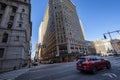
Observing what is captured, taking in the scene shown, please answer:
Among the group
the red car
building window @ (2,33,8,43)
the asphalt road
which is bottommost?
the asphalt road

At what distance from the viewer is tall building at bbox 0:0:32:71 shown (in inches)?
1051

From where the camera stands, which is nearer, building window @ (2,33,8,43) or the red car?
the red car

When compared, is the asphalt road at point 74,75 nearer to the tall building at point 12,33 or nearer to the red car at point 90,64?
the red car at point 90,64

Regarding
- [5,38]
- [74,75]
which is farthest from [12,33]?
[74,75]

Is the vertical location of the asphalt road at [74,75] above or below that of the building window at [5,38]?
below

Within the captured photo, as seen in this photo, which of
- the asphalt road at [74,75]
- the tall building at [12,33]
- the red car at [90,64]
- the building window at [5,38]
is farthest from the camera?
the building window at [5,38]

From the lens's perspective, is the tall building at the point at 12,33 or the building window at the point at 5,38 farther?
the building window at the point at 5,38

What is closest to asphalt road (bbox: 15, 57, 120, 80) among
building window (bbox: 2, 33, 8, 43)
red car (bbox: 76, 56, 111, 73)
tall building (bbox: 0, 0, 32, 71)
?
red car (bbox: 76, 56, 111, 73)

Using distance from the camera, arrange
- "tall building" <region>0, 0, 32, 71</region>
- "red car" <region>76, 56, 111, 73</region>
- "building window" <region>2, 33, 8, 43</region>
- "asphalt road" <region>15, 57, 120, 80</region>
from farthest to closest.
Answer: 1. "building window" <region>2, 33, 8, 43</region>
2. "tall building" <region>0, 0, 32, 71</region>
3. "red car" <region>76, 56, 111, 73</region>
4. "asphalt road" <region>15, 57, 120, 80</region>

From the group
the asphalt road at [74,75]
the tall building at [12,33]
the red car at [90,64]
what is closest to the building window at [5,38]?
the tall building at [12,33]

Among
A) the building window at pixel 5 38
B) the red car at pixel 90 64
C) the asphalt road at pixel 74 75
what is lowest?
the asphalt road at pixel 74 75

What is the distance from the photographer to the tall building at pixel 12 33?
87.6 feet

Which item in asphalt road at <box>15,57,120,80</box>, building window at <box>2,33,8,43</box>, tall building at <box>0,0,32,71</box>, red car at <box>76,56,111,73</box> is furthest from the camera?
building window at <box>2,33,8,43</box>

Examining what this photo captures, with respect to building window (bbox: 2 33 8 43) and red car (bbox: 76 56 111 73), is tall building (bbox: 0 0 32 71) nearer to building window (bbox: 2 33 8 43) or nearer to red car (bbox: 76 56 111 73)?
building window (bbox: 2 33 8 43)
